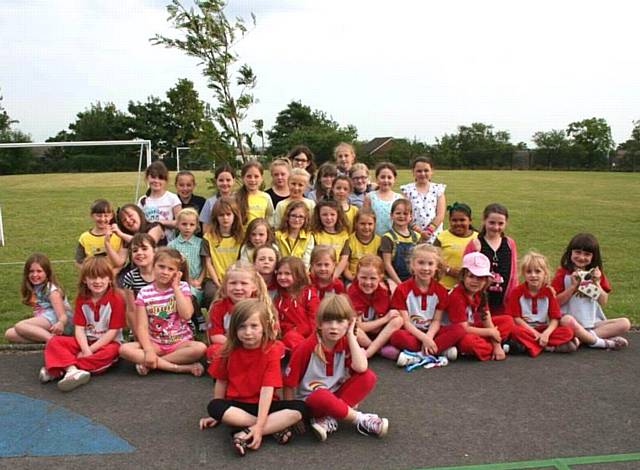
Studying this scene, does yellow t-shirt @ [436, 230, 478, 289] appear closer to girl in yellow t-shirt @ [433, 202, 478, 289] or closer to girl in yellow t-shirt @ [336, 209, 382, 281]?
girl in yellow t-shirt @ [433, 202, 478, 289]

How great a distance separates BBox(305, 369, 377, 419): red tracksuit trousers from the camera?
11.9 ft

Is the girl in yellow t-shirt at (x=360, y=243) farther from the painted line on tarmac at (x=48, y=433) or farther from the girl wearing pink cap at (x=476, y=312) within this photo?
the painted line on tarmac at (x=48, y=433)

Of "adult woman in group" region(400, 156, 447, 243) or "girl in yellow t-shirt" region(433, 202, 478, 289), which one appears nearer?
"girl in yellow t-shirt" region(433, 202, 478, 289)

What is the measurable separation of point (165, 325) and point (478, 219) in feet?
47.8

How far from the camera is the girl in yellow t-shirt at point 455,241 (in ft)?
18.0

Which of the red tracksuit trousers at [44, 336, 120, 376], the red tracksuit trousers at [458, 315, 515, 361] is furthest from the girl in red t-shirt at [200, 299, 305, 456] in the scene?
the red tracksuit trousers at [458, 315, 515, 361]

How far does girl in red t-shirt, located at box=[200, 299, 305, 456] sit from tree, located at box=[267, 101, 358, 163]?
3895 centimetres

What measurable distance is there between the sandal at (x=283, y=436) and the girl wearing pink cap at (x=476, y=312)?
2.01m

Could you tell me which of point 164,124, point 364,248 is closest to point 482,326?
point 364,248

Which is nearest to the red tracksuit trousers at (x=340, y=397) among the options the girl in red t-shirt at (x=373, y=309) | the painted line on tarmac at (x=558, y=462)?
the painted line on tarmac at (x=558, y=462)

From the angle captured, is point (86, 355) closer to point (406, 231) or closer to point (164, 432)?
point (164, 432)

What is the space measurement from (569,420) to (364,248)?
8.12ft

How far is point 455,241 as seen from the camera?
5570mm

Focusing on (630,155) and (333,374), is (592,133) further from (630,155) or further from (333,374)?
(333,374)
